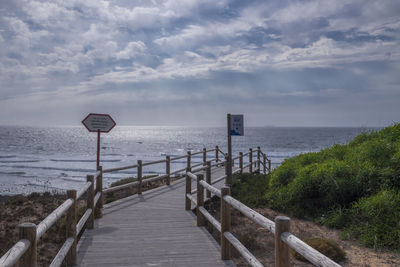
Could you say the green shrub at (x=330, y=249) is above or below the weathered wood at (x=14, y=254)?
below

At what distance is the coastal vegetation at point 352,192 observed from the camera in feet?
23.2

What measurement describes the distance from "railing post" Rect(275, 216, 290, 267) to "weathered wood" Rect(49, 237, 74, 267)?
2439 millimetres

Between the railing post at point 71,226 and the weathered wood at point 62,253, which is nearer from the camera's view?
the weathered wood at point 62,253

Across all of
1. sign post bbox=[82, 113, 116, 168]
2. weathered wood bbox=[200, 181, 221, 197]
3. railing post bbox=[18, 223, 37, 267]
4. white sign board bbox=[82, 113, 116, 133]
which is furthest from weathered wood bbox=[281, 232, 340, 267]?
white sign board bbox=[82, 113, 116, 133]

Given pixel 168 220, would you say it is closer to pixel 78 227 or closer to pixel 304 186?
pixel 78 227

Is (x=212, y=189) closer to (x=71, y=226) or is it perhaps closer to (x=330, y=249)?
(x=71, y=226)

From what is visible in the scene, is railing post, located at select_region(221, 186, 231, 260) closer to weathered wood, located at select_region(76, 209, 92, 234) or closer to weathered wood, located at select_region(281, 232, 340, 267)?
weathered wood, located at select_region(281, 232, 340, 267)

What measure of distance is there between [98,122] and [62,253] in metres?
6.18

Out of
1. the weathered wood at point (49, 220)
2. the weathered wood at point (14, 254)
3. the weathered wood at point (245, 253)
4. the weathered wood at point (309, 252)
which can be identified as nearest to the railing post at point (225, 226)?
the weathered wood at point (245, 253)

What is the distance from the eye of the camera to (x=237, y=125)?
11367mm

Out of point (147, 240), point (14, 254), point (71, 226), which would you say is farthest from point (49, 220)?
point (147, 240)

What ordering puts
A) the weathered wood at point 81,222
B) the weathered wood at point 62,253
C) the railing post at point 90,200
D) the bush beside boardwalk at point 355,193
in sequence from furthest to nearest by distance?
1. the bush beside boardwalk at point 355,193
2. the railing post at point 90,200
3. the weathered wood at point 81,222
4. the weathered wood at point 62,253

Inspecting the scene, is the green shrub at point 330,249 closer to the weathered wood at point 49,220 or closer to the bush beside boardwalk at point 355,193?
the bush beside boardwalk at point 355,193

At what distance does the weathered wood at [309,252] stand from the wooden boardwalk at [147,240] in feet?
7.28
